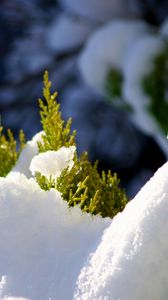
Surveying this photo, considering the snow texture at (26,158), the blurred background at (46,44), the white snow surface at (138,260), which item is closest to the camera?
the white snow surface at (138,260)

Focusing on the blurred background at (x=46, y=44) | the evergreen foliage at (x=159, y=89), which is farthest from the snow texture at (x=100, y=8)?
the evergreen foliage at (x=159, y=89)

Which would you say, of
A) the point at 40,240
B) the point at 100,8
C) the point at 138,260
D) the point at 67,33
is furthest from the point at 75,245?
the point at 100,8

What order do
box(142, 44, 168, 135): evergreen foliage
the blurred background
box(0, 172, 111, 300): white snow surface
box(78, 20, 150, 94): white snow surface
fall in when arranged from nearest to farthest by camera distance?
box(0, 172, 111, 300): white snow surface, box(142, 44, 168, 135): evergreen foliage, box(78, 20, 150, 94): white snow surface, the blurred background

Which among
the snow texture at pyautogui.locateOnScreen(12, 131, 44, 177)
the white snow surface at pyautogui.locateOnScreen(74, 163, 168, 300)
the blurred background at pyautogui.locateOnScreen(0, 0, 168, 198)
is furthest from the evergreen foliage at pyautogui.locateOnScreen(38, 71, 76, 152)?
the blurred background at pyautogui.locateOnScreen(0, 0, 168, 198)

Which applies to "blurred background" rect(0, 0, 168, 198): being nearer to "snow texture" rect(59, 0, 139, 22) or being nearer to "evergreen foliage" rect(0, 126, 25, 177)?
"snow texture" rect(59, 0, 139, 22)

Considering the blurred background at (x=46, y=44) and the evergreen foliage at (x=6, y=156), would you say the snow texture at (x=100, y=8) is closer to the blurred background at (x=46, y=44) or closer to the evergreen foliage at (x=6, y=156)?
the blurred background at (x=46, y=44)

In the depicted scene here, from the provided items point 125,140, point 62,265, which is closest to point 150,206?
point 62,265
